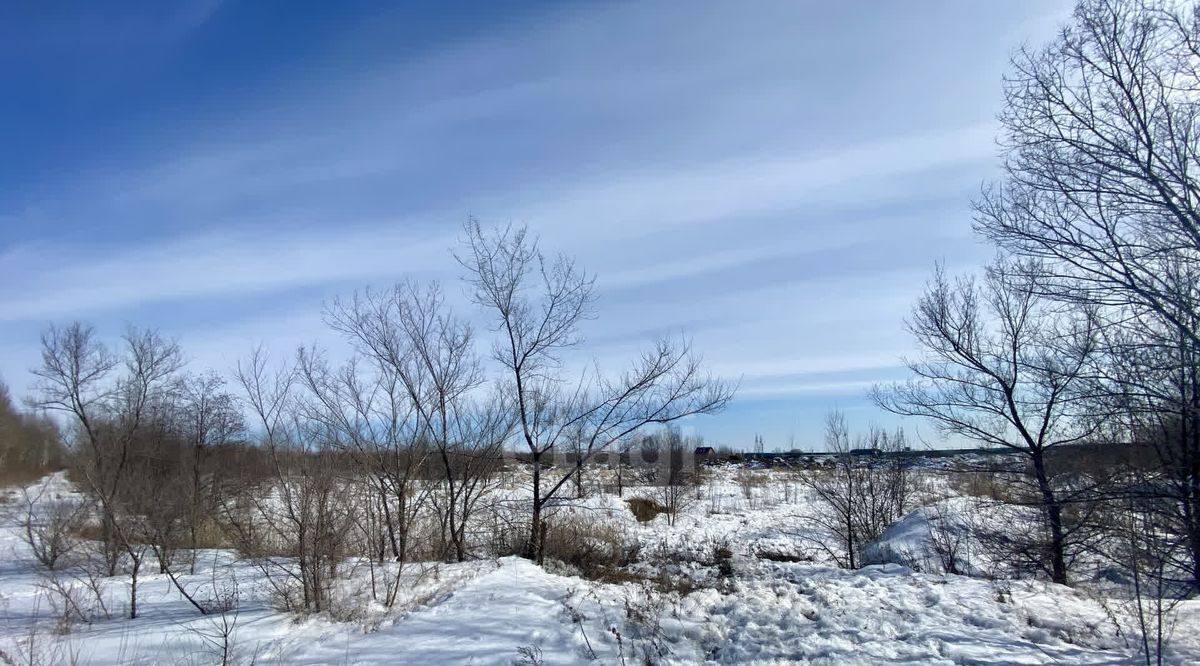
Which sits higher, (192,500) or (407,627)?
(192,500)

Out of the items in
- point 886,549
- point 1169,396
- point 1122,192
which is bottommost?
point 886,549

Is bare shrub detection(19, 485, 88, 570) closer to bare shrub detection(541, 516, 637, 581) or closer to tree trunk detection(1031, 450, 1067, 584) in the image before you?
bare shrub detection(541, 516, 637, 581)

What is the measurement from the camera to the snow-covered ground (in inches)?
268

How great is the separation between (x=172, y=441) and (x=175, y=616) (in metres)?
13.1

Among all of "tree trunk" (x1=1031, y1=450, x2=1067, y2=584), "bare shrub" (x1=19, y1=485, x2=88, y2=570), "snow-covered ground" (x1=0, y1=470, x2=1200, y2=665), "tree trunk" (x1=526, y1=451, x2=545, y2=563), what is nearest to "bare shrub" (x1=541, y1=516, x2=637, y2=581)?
"tree trunk" (x1=526, y1=451, x2=545, y2=563)

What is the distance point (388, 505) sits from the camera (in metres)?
12.2

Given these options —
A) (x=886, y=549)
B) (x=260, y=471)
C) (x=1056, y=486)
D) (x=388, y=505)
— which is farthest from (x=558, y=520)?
(x=1056, y=486)

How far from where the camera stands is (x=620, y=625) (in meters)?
7.84

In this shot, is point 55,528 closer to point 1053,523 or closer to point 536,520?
point 536,520

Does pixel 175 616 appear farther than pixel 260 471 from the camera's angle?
No

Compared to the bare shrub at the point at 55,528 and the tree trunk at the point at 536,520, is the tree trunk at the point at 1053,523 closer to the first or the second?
the tree trunk at the point at 536,520

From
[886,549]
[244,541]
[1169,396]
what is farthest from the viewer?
[886,549]

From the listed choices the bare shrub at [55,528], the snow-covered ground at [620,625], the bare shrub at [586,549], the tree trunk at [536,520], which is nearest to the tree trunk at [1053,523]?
the snow-covered ground at [620,625]

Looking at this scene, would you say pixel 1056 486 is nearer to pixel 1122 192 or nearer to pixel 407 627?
pixel 1122 192
